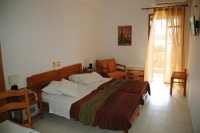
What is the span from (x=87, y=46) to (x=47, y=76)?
6.41 ft

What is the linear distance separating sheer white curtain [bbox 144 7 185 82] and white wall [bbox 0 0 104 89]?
2046mm

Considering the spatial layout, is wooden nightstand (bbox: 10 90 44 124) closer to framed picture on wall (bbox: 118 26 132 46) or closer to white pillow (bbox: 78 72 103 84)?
white pillow (bbox: 78 72 103 84)

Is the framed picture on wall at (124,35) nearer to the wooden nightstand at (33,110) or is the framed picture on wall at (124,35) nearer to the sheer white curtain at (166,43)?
the sheer white curtain at (166,43)

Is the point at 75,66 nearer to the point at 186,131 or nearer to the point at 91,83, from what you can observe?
the point at 91,83

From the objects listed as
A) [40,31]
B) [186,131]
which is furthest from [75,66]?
[186,131]

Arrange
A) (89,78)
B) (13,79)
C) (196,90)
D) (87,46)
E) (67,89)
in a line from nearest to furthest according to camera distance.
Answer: (196,90) < (13,79) < (67,89) < (89,78) < (87,46)

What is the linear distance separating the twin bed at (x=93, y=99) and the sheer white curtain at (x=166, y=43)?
1.95m

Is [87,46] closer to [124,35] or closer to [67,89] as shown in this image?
[124,35]

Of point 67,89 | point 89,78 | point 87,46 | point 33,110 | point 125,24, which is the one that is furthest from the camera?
point 125,24

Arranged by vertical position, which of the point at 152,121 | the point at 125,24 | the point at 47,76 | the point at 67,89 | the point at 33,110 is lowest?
the point at 152,121

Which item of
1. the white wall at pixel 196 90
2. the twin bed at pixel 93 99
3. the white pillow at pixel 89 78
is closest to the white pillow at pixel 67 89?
the twin bed at pixel 93 99

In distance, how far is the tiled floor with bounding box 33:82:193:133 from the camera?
278cm

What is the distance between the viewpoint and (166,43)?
524 centimetres

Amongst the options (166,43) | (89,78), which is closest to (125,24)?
(166,43)
